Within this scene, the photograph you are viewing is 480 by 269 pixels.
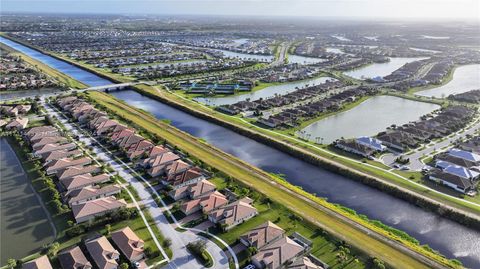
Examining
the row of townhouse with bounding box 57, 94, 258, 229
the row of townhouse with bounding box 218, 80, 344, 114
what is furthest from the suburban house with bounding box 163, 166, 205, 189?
the row of townhouse with bounding box 218, 80, 344, 114

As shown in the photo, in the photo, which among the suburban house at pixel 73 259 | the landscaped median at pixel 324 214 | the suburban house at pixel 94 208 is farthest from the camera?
the suburban house at pixel 94 208

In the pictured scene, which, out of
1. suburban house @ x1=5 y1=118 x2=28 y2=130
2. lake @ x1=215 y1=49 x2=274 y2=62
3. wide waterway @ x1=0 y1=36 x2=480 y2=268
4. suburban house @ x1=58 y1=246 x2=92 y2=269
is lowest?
wide waterway @ x1=0 y1=36 x2=480 y2=268

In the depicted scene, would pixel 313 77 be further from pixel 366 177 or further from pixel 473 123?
pixel 366 177

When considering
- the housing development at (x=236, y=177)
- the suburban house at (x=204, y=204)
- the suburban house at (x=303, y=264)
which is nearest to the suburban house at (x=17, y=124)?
the housing development at (x=236, y=177)

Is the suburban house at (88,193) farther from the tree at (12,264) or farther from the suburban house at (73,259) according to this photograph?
the tree at (12,264)

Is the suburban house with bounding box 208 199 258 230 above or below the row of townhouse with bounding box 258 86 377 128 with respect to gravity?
below

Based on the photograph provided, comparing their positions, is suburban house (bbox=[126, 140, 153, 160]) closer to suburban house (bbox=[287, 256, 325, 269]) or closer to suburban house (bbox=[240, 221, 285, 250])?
suburban house (bbox=[240, 221, 285, 250])

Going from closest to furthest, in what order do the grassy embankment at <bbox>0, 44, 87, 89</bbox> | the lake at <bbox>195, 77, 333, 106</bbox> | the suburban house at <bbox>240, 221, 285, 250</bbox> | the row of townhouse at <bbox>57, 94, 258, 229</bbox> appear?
1. the suburban house at <bbox>240, 221, 285, 250</bbox>
2. the row of townhouse at <bbox>57, 94, 258, 229</bbox>
3. the lake at <bbox>195, 77, 333, 106</bbox>
4. the grassy embankment at <bbox>0, 44, 87, 89</bbox>
